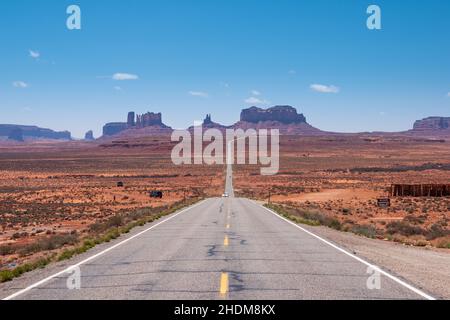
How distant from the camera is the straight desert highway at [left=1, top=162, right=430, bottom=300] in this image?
8.70 m

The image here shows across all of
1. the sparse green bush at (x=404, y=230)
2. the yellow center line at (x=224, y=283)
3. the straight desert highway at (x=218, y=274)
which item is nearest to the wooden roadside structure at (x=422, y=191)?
the sparse green bush at (x=404, y=230)

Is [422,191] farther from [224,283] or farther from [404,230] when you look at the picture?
[224,283]

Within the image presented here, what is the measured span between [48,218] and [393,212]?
84.4 ft

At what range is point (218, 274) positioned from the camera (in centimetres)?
1050

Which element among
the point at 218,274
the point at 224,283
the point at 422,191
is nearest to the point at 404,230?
the point at 218,274

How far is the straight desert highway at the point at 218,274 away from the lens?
28.6ft

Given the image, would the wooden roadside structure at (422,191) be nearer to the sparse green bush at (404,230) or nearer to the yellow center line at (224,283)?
the sparse green bush at (404,230)

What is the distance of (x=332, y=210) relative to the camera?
4175 cm

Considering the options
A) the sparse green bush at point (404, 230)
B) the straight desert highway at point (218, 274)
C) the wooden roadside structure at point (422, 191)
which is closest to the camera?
the straight desert highway at point (218, 274)

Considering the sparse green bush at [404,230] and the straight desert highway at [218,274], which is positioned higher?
the straight desert highway at [218,274]

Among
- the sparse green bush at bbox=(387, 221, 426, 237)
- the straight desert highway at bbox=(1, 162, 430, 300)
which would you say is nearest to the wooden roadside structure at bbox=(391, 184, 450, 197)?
the sparse green bush at bbox=(387, 221, 426, 237)

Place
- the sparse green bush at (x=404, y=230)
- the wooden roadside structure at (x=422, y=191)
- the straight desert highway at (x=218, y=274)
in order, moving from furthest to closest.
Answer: the wooden roadside structure at (x=422, y=191) < the sparse green bush at (x=404, y=230) < the straight desert highway at (x=218, y=274)

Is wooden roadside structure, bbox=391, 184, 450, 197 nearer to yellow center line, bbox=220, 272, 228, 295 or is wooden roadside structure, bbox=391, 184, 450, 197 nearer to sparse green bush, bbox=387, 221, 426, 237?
sparse green bush, bbox=387, 221, 426, 237
